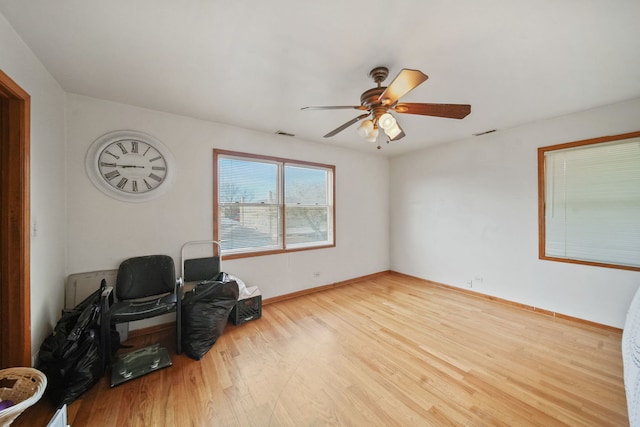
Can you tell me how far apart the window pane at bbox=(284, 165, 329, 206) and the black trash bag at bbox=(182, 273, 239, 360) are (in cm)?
167

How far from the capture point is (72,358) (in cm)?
155

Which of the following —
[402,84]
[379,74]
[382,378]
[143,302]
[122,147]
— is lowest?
[382,378]

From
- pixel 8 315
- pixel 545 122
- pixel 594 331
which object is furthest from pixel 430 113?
pixel 8 315

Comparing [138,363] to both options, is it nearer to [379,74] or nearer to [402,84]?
[402,84]

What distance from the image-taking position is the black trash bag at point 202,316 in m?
2.07

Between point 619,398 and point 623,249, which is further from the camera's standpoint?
point 623,249

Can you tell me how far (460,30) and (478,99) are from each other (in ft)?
3.72

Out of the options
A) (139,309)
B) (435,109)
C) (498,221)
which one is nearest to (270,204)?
(139,309)

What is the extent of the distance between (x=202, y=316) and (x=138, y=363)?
1.87 feet

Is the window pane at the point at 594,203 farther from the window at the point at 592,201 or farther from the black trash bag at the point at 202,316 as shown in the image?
the black trash bag at the point at 202,316

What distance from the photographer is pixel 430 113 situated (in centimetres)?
174

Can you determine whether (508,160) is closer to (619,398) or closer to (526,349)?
(526,349)

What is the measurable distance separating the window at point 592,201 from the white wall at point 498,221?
10 cm

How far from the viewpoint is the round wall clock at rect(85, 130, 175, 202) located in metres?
2.23
